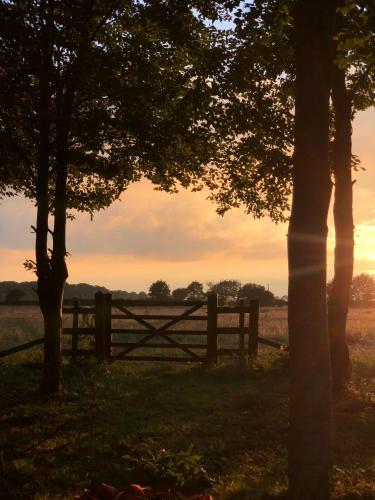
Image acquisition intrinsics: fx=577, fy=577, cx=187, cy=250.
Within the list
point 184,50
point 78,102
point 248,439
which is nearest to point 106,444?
point 248,439

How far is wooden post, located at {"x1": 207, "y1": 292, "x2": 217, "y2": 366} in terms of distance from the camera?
57.6 feet

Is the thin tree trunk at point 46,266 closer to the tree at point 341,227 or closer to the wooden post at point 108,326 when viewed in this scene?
the wooden post at point 108,326

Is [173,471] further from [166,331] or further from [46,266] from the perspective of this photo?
[166,331]

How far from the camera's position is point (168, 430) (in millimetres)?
10117

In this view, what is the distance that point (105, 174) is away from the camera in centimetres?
1447

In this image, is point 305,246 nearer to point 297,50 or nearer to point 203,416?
point 297,50

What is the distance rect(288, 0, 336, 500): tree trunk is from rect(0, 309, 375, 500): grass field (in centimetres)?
59

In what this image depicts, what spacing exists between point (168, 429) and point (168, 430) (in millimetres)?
55

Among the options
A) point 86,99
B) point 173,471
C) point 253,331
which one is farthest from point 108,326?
point 173,471

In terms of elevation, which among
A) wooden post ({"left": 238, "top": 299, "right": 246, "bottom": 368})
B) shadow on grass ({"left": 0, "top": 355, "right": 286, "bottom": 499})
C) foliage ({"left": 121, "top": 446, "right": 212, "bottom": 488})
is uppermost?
wooden post ({"left": 238, "top": 299, "right": 246, "bottom": 368})

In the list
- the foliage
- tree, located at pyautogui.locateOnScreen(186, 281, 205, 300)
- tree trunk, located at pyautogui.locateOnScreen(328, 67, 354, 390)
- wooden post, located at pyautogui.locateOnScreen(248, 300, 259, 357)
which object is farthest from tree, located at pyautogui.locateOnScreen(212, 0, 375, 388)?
tree, located at pyautogui.locateOnScreen(186, 281, 205, 300)

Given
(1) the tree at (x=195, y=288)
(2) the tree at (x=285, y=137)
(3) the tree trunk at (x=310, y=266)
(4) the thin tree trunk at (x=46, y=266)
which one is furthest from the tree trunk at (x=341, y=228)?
(1) the tree at (x=195, y=288)

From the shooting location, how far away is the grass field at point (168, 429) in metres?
6.85

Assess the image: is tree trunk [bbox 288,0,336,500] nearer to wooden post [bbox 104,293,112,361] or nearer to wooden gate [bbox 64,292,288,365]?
wooden gate [bbox 64,292,288,365]
